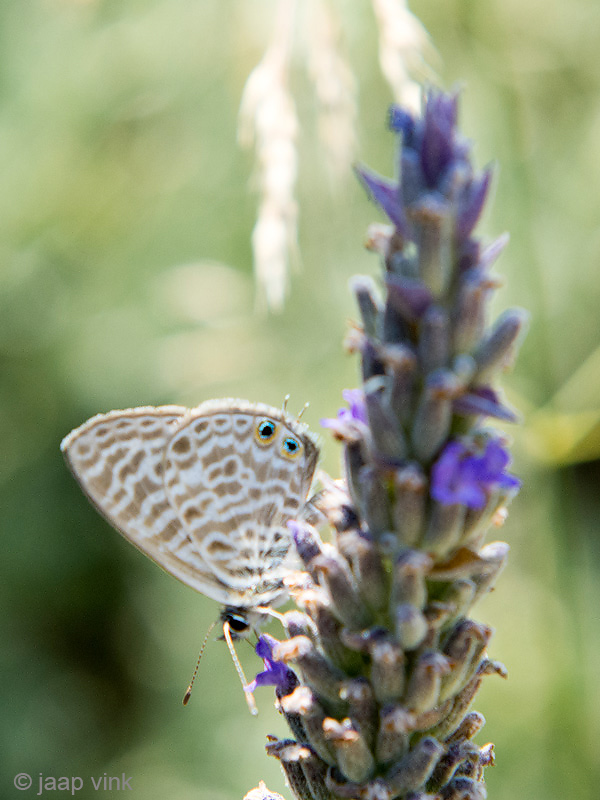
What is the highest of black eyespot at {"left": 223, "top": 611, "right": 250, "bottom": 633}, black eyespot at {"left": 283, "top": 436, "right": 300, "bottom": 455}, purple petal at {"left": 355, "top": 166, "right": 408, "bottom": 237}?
purple petal at {"left": 355, "top": 166, "right": 408, "bottom": 237}

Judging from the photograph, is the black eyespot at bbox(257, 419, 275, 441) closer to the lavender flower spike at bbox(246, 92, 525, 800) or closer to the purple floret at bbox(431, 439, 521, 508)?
the lavender flower spike at bbox(246, 92, 525, 800)

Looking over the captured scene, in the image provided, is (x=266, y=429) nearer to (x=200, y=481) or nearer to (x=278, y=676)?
(x=200, y=481)

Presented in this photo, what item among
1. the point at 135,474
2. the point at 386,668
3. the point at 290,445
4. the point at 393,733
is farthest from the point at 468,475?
the point at 135,474

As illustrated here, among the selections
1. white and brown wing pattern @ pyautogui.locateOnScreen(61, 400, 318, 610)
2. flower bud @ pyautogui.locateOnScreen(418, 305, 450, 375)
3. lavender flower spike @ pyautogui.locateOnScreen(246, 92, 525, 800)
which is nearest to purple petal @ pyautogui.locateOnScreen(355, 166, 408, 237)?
lavender flower spike @ pyautogui.locateOnScreen(246, 92, 525, 800)

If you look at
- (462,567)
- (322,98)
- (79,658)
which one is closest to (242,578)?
(462,567)

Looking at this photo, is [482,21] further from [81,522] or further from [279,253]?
[81,522]

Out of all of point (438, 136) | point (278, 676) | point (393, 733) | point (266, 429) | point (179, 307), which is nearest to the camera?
point (438, 136)

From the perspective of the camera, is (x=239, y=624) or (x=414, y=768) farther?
(x=239, y=624)
